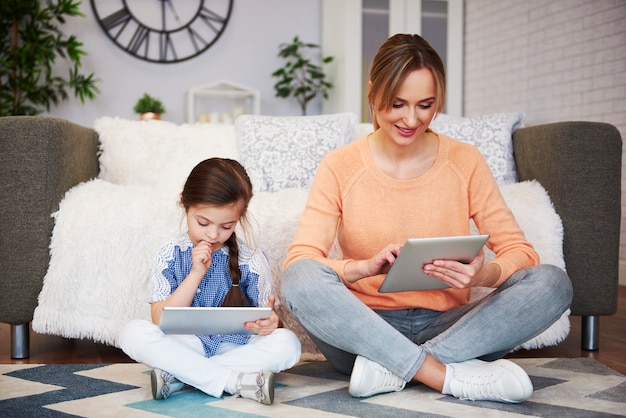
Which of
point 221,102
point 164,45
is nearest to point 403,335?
point 221,102

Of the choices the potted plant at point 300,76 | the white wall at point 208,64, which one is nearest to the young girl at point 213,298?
the potted plant at point 300,76

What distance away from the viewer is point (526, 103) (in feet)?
14.1

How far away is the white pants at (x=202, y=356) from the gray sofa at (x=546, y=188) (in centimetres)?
58

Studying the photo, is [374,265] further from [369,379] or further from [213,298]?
[213,298]

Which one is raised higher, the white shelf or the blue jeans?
the white shelf

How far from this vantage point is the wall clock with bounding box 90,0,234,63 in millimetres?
4840

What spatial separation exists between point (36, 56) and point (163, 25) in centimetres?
91

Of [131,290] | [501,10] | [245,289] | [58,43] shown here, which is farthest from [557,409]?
[58,43]

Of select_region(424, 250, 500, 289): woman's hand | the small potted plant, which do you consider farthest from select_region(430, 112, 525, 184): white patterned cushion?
the small potted plant

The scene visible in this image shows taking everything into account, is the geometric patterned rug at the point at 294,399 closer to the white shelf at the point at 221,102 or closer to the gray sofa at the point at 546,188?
the gray sofa at the point at 546,188

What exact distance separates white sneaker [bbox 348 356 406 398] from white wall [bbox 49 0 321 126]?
3.76 metres

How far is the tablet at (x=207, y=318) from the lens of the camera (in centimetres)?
143

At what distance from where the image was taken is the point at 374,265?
150 centimetres

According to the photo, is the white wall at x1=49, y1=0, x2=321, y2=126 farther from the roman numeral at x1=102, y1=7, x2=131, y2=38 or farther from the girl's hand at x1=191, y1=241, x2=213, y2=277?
the girl's hand at x1=191, y1=241, x2=213, y2=277
